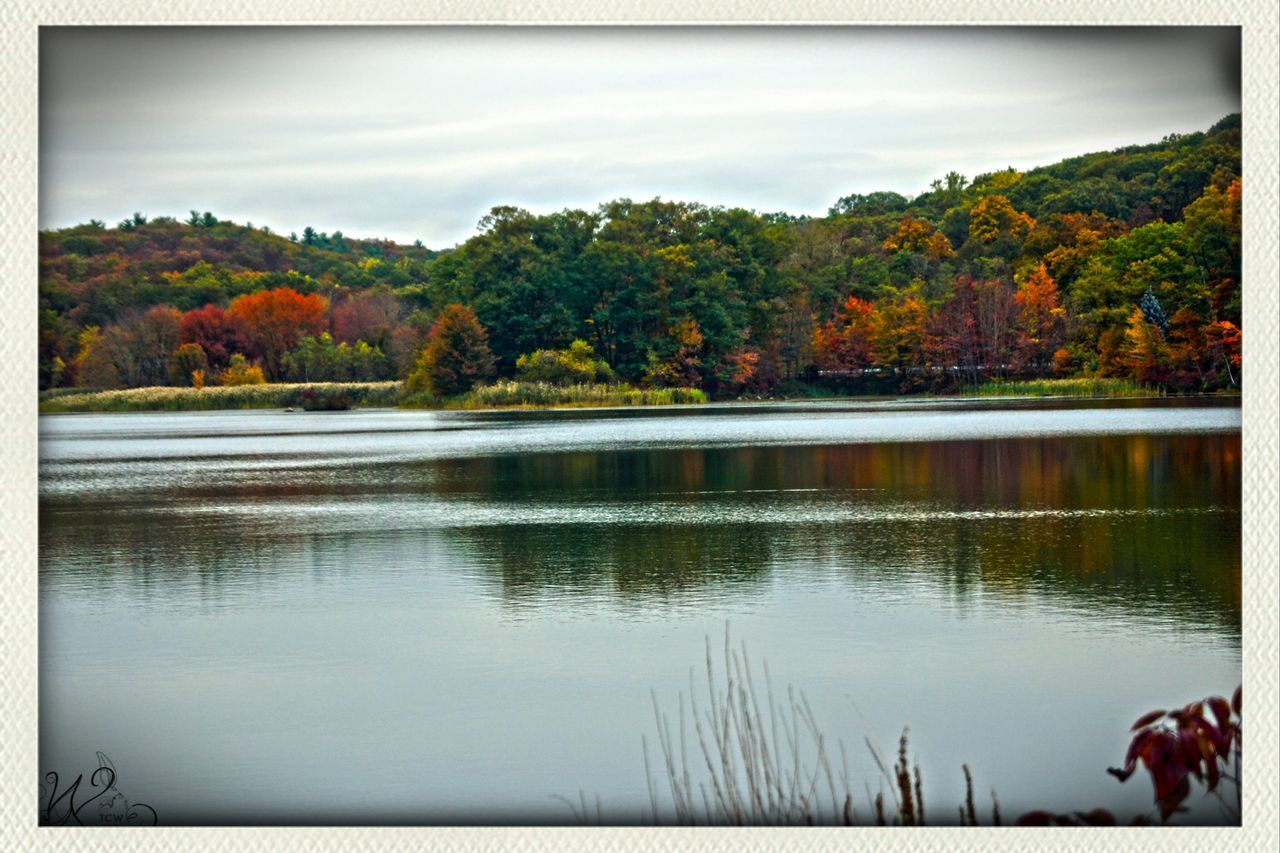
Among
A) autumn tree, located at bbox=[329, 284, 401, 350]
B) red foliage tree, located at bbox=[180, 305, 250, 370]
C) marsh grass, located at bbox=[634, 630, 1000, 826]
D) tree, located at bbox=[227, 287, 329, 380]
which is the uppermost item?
autumn tree, located at bbox=[329, 284, 401, 350]

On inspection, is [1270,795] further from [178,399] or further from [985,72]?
[178,399]

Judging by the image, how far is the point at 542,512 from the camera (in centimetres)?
973

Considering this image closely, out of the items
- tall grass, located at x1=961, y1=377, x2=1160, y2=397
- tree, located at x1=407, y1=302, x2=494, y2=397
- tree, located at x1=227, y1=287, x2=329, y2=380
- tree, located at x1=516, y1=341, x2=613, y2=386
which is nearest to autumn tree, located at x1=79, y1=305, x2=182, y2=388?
tree, located at x1=227, y1=287, x2=329, y2=380

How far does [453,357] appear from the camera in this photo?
114 ft

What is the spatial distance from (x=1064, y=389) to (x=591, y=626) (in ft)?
86.7

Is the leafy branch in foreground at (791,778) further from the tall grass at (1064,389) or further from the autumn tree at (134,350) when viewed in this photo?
the tall grass at (1064,389)

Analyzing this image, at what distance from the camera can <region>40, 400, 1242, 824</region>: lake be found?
4.14 m

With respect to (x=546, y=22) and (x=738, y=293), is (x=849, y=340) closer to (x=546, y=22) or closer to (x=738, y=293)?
(x=738, y=293)

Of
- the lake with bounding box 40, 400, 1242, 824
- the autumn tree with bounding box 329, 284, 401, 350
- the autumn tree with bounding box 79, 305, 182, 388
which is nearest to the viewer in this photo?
the lake with bounding box 40, 400, 1242, 824

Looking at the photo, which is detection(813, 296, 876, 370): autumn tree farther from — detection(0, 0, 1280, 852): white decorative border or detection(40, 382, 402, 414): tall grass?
detection(0, 0, 1280, 852): white decorative border

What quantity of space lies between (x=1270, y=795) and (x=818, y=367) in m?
36.6

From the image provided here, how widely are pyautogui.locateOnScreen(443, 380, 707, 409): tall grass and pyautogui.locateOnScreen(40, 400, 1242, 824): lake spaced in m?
22.0

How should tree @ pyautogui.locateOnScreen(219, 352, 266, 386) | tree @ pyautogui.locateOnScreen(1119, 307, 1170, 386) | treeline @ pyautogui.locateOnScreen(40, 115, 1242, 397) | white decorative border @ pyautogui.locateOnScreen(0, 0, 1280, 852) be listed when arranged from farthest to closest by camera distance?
tree @ pyautogui.locateOnScreen(219, 352, 266, 386), tree @ pyautogui.locateOnScreen(1119, 307, 1170, 386), treeline @ pyautogui.locateOnScreen(40, 115, 1242, 397), white decorative border @ pyautogui.locateOnScreen(0, 0, 1280, 852)

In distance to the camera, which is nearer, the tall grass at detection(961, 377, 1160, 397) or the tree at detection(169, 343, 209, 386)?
the tree at detection(169, 343, 209, 386)
